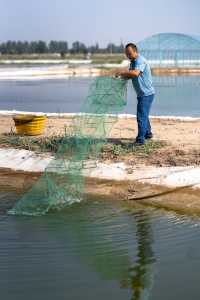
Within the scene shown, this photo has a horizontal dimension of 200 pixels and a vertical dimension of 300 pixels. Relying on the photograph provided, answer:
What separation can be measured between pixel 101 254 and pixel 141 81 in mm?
4089

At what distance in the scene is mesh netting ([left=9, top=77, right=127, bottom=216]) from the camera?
7.63 meters

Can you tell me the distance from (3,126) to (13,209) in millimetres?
5900

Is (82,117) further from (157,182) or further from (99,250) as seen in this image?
(99,250)

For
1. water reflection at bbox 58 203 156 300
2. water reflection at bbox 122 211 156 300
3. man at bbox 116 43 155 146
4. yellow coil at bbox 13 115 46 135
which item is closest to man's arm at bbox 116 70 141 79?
man at bbox 116 43 155 146

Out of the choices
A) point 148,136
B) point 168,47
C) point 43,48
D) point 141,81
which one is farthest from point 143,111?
point 43,48

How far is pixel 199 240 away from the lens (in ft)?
20.7

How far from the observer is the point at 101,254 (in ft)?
19.7

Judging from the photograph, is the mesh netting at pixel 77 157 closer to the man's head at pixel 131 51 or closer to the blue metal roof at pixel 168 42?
the man's head at pixel 131 51

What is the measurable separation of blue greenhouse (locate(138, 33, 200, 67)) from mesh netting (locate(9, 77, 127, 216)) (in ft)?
146

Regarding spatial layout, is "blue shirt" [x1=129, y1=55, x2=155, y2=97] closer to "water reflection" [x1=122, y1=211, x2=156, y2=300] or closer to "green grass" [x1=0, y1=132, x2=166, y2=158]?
"green grass" [x1=0, y1=132, x2=166, y2=158]

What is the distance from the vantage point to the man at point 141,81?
29.9 feet

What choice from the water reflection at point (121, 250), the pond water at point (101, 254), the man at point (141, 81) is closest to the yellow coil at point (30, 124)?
the man at point (141, 81)

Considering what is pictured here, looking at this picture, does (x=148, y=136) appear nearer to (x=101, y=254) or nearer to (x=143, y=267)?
(x=101, y=254)

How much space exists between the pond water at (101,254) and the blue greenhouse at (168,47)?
1831 inches
